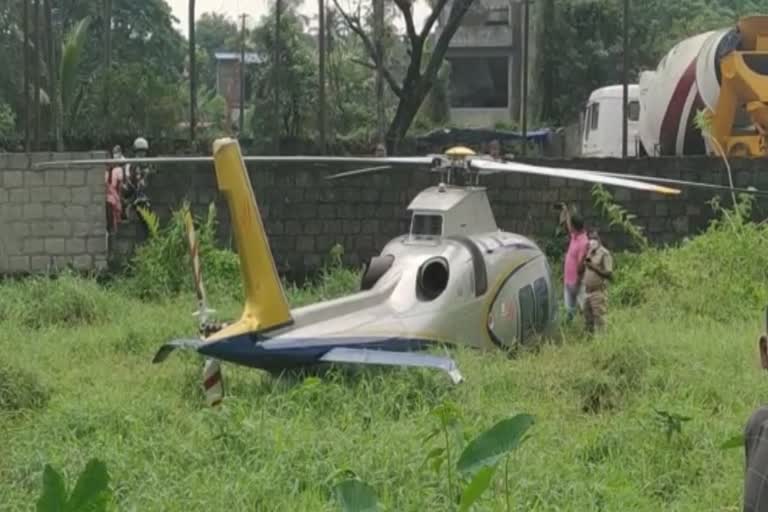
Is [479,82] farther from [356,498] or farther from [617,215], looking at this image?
[356,498]

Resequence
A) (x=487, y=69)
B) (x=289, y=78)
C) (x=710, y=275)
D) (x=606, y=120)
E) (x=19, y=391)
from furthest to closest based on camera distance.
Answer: (x=487, y=69) → (x=289, y=78) → (x=606, y=120) → (x=710, y=275) → (x=19, y=391)

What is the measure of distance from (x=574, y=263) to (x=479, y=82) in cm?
3277

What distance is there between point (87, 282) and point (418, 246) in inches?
175

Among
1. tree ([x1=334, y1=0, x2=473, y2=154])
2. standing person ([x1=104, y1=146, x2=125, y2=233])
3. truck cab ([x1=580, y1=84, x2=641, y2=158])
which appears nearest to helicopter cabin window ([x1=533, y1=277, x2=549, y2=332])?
standing person ([x1=104, y1=146, x2=125, y2=233])

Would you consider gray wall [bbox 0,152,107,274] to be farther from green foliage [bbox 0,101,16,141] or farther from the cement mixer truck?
green foliage [bbox 0,101,16,141]

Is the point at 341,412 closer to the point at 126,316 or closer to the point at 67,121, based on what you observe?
the point at 126,316

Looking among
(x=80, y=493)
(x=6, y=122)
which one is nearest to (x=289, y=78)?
(x=6, y=122)

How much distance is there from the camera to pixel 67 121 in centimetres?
2528

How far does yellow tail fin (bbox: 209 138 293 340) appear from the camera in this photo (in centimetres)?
718

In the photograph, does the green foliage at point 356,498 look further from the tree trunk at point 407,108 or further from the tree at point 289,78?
the tree at point 289,78

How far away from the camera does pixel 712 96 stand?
55.5 ft

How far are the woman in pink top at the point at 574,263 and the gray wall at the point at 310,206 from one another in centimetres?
290

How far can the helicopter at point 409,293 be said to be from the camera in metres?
7.17

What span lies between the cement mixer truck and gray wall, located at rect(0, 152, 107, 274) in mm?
7824
